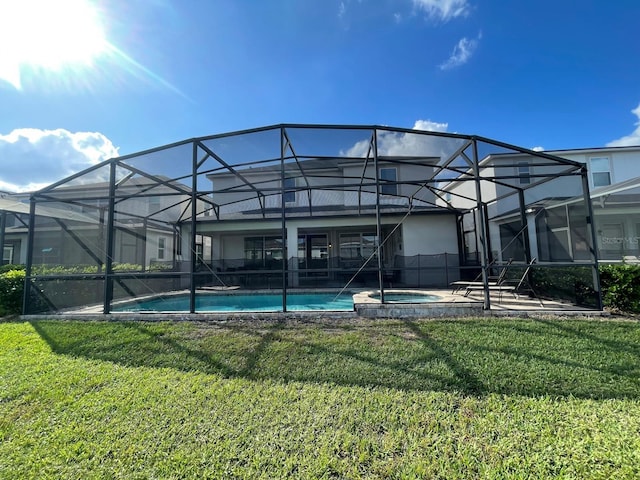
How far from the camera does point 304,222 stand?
12.3m

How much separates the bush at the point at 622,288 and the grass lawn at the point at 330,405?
129cm

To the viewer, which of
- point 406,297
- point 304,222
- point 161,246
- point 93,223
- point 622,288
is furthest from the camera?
point 161,246

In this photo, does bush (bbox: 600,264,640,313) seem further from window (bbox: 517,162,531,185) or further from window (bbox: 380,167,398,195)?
window (bbox: 380,167,398,195)

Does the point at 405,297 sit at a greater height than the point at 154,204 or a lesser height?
lesser

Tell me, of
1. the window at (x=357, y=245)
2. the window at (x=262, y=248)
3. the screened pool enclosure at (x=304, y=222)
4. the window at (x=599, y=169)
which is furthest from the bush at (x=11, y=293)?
the window at (x=599, y=169)

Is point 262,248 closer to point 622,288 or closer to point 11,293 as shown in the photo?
point 11,293

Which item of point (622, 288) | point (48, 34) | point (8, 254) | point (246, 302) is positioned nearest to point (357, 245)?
point (246, 302)

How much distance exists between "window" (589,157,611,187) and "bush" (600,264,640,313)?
503 inches

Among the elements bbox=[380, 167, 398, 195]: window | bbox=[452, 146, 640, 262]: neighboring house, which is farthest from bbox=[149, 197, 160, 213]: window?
bbox=[452, 146, 640, 262]: neighboring house

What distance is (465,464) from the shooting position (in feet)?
6.48

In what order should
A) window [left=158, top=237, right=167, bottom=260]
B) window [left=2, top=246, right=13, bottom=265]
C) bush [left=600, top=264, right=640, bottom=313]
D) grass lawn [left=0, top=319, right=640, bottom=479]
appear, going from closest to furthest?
grass lawn [left=0, top=319, right=640, bottom=479] → bush [left=600, top=264, right=640, bottom=313] → window [left=158, top=237, right=167, bottom=260] → window [left=2, top=246, right=13, bottom=265]

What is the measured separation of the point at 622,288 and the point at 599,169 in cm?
1352

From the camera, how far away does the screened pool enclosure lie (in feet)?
21.4

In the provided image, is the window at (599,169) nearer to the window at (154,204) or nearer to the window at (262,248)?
the window at (262,248)
